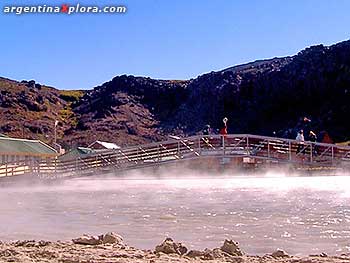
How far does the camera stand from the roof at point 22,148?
38.3m

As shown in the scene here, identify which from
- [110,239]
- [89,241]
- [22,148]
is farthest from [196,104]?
[89,241]

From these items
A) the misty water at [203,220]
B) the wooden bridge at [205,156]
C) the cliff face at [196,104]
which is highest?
the cliff face at [196,104]

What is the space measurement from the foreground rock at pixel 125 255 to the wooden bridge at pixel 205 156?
17205 mm

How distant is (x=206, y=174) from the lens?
29.4m

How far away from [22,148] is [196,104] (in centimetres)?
8409

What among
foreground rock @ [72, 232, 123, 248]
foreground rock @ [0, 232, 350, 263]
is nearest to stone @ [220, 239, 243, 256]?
foreground rock @ [0, 232, 350, 263]

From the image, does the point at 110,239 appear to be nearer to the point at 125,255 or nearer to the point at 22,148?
the point at 125,255

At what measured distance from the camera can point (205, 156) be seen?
81.3 feet

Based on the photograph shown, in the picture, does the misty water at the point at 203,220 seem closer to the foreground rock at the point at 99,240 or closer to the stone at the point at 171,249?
the foreground rock at the point at 99,240

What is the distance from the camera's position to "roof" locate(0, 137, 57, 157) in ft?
126

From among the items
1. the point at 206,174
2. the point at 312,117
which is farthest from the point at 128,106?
the point at 206,174

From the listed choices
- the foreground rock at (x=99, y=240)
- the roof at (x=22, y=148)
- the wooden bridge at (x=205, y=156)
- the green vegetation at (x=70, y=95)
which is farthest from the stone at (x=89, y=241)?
the green vegetation at (x=70, y=95)

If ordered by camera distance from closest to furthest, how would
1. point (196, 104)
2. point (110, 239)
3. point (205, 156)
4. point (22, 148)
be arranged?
point (110, 239) → point (205, 156) → point (22, 148) → point (196, 104)

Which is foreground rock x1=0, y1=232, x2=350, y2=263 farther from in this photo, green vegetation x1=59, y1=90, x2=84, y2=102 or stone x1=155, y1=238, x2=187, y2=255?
green vegetation x1=59, y1=90, x2=84, y2=102
